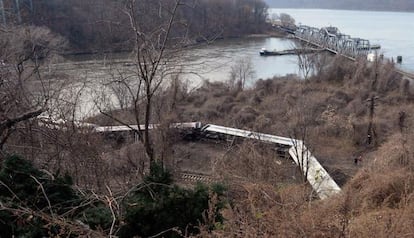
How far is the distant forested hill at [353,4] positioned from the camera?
72125mm

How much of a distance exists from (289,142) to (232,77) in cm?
819

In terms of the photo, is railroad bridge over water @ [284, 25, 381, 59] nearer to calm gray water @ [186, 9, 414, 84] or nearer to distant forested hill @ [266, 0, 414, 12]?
calm gray water @ [186, 9, 414, 84]

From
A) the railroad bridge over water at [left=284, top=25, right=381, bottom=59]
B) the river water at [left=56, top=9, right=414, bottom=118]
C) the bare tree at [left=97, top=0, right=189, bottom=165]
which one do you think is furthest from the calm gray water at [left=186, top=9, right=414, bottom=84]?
the bare tree at [left=97, top=0, right=189, bottom=165]

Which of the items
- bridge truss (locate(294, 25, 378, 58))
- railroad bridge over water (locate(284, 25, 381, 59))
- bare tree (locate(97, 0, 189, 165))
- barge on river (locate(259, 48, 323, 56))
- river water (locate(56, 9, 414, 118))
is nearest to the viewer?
bare tree (locate(97, 0, 189, 165))

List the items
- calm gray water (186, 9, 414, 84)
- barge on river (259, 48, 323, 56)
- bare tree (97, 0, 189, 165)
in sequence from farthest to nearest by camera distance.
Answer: barge on river (259, 48, 323, 56)
calm gray water (186, 9, 414, 84)
bare tree (97, 0, 189, 165)

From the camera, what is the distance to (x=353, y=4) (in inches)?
3103

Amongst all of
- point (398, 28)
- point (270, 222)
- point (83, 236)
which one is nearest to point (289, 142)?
point (270, 222)

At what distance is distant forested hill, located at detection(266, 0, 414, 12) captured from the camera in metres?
72.1

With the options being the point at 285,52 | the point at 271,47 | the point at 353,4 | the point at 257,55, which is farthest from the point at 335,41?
the point at 353,4

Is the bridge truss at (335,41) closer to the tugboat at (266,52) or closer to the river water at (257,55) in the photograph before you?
the river water at (257,55)

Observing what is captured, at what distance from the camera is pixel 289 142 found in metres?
12.1

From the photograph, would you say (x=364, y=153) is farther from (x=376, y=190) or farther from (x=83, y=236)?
(x=83, y=236)

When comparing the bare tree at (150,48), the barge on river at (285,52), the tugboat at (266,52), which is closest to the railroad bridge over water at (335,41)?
the barge on river at (285,52)

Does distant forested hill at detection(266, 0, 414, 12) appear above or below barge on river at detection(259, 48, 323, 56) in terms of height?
above
